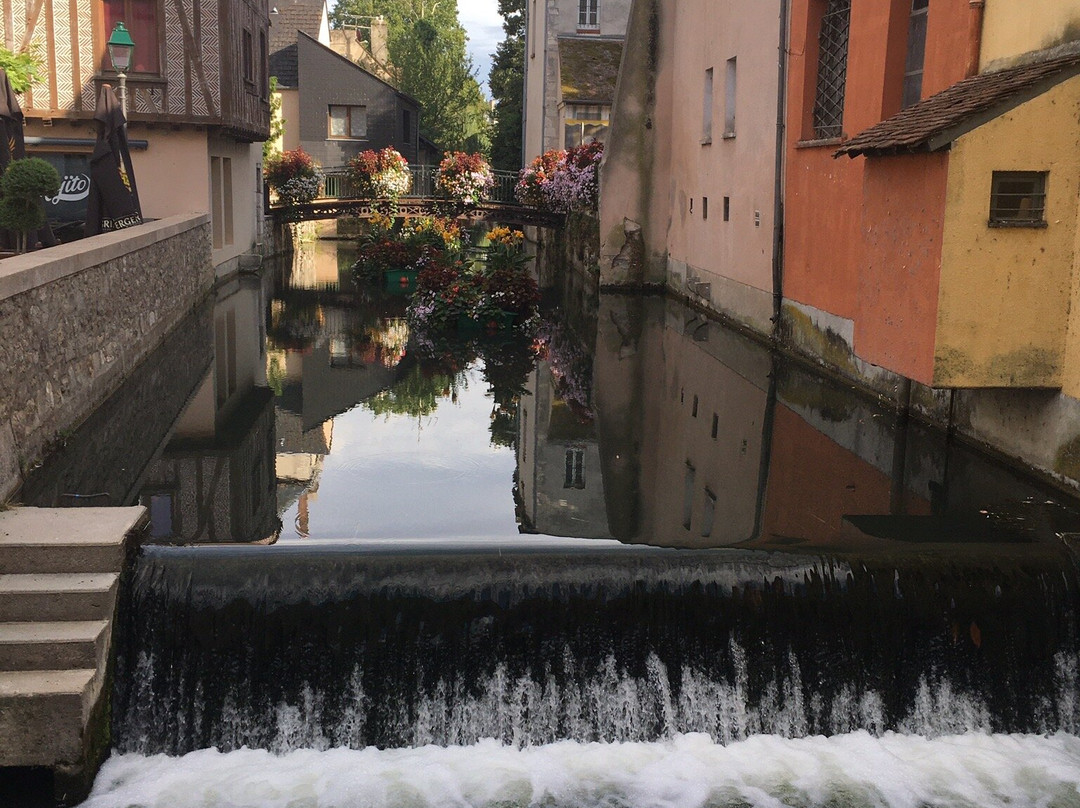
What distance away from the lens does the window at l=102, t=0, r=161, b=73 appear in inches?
764

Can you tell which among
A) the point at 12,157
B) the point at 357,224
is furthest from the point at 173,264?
the point at 357,224

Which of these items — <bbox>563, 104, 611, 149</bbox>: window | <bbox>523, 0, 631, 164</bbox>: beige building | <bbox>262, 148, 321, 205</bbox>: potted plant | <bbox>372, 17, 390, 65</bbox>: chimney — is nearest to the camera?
<bbox>523, 0, 631, 164</bbox>: beige building

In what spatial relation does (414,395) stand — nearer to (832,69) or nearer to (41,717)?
(832,69)

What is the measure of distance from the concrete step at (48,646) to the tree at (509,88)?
1448 inches

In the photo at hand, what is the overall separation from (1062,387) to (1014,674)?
7.41 ft

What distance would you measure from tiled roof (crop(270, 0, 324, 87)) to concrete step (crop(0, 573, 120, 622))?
3748 cm

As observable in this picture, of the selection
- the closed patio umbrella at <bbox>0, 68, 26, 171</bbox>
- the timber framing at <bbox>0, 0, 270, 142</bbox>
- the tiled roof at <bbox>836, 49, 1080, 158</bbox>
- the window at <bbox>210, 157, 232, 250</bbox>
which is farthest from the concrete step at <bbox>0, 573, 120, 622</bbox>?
the window at <bbox>210, 157, 232, 250</bbox>

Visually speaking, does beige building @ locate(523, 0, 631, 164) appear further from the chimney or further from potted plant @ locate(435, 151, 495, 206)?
the chimney

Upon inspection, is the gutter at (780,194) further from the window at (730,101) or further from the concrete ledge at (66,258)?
the concrete ledge at (66,258)

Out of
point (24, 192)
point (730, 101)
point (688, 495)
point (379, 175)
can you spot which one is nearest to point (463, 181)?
point (379, 175)

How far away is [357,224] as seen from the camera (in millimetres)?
40844

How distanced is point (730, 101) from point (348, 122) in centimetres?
2704

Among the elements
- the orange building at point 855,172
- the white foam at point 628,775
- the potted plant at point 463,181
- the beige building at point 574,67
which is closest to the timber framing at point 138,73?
the potted plant at point 463,181

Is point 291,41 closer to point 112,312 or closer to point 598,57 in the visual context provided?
point 598,57
